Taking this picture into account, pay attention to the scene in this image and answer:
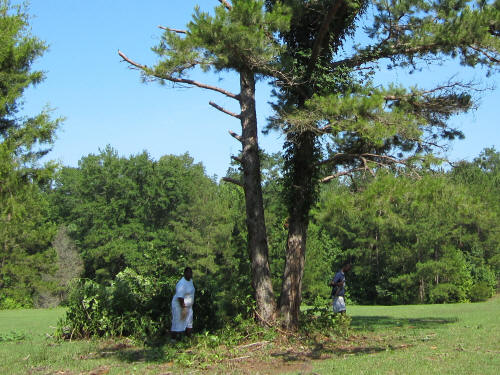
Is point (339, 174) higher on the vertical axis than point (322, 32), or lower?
Result: lower

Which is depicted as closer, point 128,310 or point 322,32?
point 322,32

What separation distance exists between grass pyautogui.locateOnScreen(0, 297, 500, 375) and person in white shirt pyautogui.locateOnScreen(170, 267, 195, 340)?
383mm

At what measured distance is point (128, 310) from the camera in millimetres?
11867

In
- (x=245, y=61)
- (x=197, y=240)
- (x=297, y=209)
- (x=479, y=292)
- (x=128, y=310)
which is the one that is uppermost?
(x=197, y=240)

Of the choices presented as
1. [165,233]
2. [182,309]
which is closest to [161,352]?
[182,309]

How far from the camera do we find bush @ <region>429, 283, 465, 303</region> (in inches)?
1705

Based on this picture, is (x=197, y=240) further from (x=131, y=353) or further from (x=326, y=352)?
(x=326, y=352)

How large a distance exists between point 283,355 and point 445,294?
1491 inches

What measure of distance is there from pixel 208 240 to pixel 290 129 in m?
37.2

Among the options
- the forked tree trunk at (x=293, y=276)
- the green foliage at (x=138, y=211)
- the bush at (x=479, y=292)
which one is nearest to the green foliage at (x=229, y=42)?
the forked tree trunk at (x=293, y=276)

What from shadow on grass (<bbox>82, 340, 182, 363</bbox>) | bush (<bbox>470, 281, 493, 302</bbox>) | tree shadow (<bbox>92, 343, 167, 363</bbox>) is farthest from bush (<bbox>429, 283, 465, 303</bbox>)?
tree shadow (<bbox>92, 343, 167, 363</bbox>)

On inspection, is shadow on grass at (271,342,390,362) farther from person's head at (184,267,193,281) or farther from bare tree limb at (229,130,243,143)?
bare tree limb at (229,130,243,143)

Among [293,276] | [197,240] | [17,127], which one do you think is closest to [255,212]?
[293,276]

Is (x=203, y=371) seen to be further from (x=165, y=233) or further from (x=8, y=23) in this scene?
(x=165, y=233)
